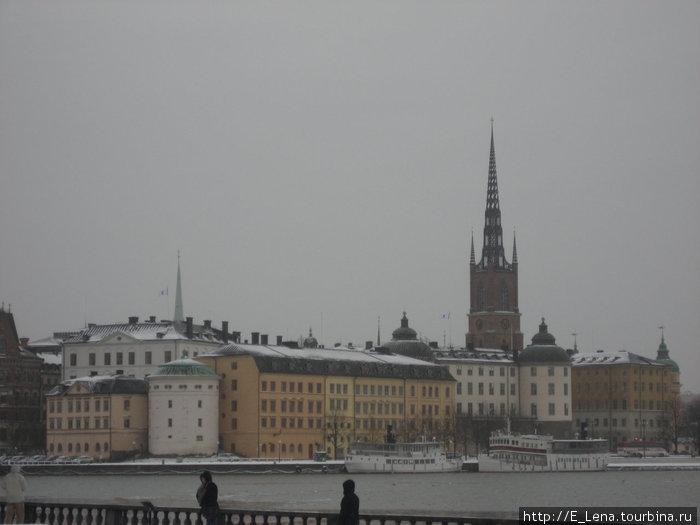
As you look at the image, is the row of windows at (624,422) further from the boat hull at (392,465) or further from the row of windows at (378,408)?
the boat hull at (392,465)

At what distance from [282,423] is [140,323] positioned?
64.1ft

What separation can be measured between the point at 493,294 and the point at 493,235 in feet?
26.2

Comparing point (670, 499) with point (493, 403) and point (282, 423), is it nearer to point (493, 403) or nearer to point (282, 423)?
point (282, 423)

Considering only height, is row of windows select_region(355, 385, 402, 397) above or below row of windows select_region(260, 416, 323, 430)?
above

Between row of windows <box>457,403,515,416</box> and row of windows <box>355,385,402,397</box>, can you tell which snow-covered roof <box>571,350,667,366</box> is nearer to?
row of windows <box>457,403,515,416</box>

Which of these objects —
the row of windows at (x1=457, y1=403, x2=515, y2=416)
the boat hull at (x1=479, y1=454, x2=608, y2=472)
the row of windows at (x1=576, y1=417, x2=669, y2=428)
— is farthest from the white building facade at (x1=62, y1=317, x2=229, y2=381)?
the row of windows at (x1=576, y1=417, x2=669, y2=428)

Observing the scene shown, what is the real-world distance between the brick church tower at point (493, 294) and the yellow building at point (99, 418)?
6409 centimetres

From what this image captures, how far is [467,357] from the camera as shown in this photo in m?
156

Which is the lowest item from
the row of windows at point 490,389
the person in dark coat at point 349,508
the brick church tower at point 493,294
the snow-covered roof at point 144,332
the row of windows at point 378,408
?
the person in dark coat at point 349,508

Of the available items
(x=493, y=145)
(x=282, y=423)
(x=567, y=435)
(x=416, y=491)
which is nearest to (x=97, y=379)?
(x=282, y=423)

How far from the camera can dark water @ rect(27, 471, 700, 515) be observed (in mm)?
68250

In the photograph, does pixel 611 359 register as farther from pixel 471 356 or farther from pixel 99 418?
pixel 99 418

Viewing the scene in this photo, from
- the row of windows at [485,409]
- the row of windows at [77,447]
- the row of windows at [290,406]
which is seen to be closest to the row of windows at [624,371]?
the row of windows at [485,409]

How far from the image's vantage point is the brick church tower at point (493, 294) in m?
175
